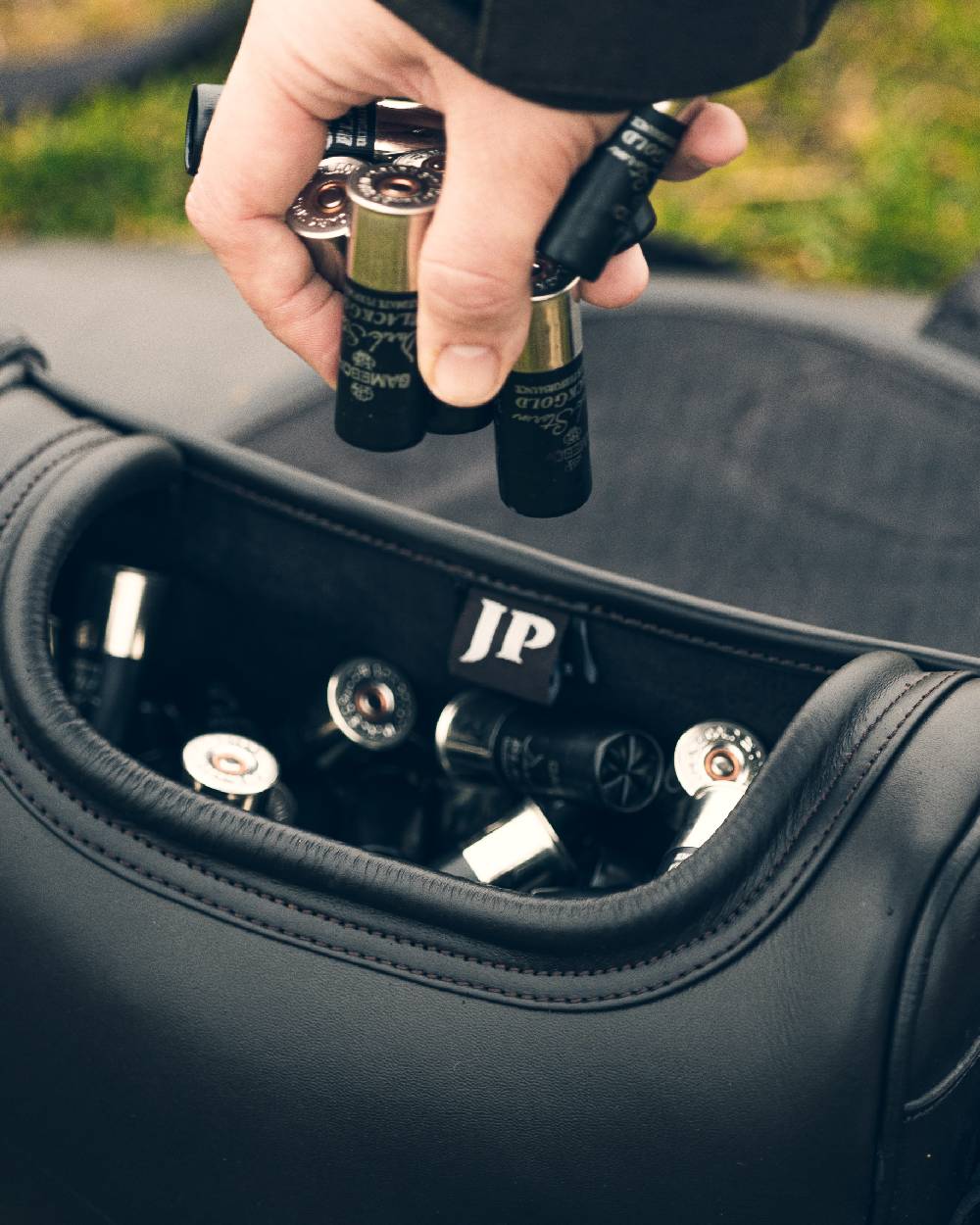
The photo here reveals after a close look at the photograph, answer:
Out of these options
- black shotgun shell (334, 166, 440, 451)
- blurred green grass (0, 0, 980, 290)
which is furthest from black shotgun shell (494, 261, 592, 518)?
blurred green grass (0, 0, 980, 290)

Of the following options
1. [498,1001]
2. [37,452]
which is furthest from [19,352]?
[498,1001]

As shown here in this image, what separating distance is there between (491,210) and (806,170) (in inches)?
74.8

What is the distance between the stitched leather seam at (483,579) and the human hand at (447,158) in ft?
0.63

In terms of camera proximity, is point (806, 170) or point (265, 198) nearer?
point (265, 198)

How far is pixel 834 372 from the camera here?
1.46 meters

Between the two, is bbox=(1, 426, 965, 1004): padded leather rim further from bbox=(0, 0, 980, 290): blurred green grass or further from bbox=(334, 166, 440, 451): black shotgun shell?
bbox=(0, 0, 980, 290): blurred green grass

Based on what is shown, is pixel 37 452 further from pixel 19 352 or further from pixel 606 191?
pixel 606 191

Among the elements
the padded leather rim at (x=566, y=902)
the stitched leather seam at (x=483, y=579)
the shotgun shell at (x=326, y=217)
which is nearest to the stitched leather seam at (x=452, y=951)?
the padded leather rim at (x=566, y=902)

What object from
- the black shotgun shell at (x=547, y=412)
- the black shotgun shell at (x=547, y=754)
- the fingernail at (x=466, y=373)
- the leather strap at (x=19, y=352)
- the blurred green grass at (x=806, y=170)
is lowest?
the blurred green grass at (x=806, y=170)

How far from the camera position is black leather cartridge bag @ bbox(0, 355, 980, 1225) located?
0.72 metres

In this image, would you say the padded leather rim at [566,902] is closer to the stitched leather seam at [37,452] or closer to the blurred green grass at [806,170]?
the stitched leather seam at [37,452]

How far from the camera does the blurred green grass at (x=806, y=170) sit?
2201 mm

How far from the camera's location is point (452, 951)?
0.75 meters

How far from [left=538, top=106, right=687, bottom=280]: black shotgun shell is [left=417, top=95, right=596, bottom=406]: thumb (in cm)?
1
